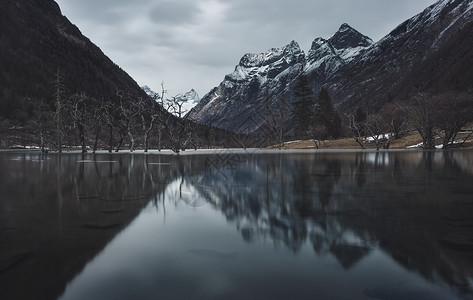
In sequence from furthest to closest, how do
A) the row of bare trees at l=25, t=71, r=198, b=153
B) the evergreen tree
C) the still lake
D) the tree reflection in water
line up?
the evergreen tree < the row of bare trees at l=25, t=71, r=198, b=153 < the tree reflection in water < the still lake

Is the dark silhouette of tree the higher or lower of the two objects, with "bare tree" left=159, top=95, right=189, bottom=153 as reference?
higher

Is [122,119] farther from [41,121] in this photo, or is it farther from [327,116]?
[327,116]

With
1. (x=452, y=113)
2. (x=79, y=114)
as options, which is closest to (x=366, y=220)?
(x=79, y=114)

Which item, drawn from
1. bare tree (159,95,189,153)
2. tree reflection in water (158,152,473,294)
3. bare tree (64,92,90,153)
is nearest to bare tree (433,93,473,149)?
bare tree (159,95,189,153)

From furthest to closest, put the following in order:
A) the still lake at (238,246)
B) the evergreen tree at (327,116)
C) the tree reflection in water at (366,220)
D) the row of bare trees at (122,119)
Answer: the evergreen tree at (327,116), the row of bare trees at (122,119), the tree reflection in water at (366,220), the still lake at (238,246)

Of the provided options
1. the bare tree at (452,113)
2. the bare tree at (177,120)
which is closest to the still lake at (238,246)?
the bare tree at (177,120)

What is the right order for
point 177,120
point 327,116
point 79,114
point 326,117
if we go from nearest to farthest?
point 79,114
point 177,120
point 326,117
point 327,116

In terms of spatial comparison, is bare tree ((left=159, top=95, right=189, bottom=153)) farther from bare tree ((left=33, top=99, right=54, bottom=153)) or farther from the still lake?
the still lake

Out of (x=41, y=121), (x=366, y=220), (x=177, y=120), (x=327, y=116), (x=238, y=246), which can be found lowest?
(x=238, y=246)

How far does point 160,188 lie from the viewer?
17.9 m

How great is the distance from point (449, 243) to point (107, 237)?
7990mm

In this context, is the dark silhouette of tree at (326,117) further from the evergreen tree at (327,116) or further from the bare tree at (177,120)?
the bare tree at (177,120)

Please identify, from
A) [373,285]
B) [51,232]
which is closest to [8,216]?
[51,232]

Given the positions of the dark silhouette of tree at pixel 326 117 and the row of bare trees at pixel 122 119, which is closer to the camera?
the row of bare trees at pixel 122 119
